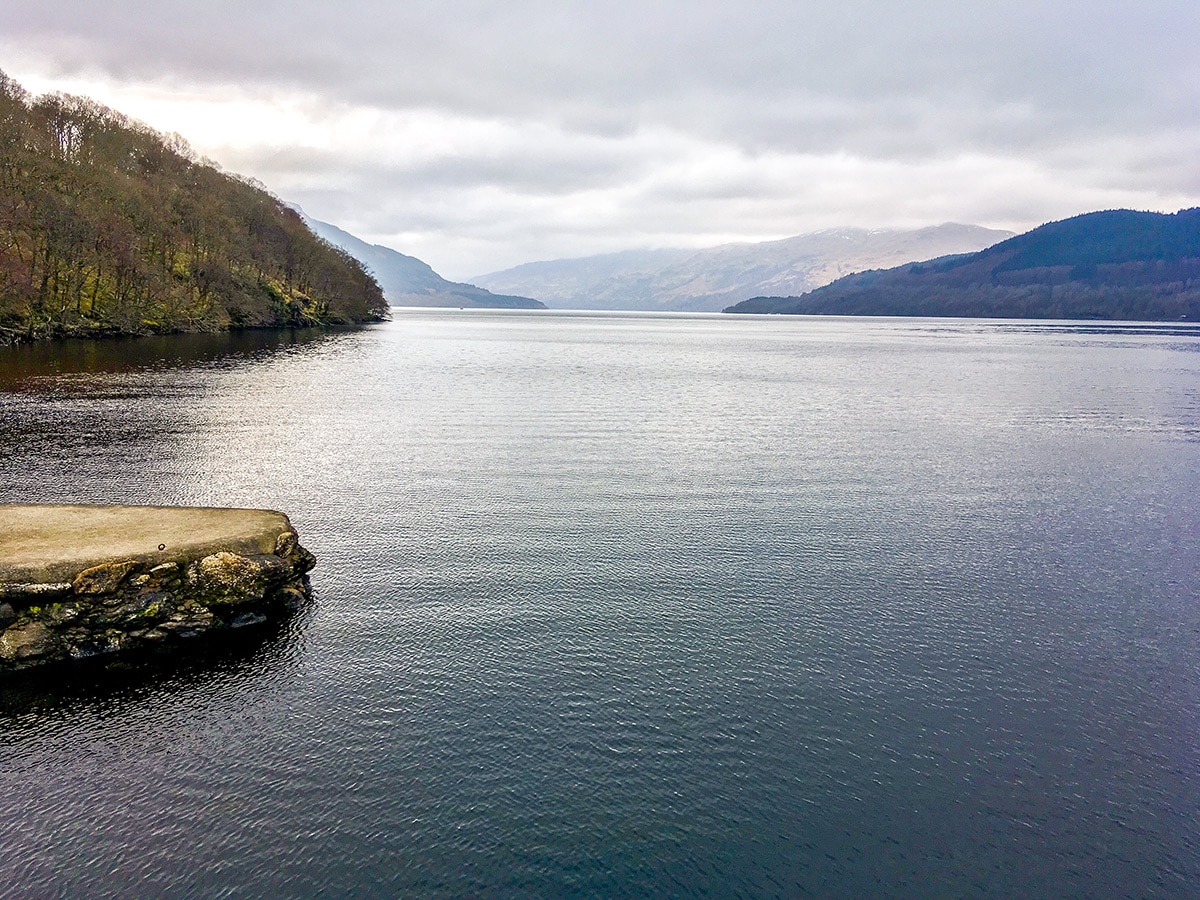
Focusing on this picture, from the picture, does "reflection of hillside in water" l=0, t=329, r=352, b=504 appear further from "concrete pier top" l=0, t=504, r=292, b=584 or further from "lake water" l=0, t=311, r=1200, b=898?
"concrete pier top" l=0, t=504, r=292, b=584

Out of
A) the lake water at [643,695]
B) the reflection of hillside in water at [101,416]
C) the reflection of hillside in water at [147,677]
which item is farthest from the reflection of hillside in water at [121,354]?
the reflection of hillside in water at [147,677]

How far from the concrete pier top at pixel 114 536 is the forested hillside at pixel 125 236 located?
263 feet

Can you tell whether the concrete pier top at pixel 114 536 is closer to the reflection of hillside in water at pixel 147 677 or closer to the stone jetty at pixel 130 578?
the stone jetty at pixel 130 578

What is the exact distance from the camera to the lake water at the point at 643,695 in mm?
11727

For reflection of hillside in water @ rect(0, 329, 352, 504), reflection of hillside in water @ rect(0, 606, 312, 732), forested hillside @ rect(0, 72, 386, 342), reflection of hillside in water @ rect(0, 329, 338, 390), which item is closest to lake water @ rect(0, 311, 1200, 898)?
reflection of hillside in water @ rect(0, 606, 312, 732)

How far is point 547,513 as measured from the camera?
29.0 metres

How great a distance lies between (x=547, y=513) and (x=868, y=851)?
1865cm

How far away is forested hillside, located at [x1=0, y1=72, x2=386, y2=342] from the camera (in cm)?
8769

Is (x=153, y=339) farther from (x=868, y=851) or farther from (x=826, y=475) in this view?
(x=868, y=851)

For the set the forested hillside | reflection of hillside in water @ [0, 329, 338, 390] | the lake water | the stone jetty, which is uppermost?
the forested hillside

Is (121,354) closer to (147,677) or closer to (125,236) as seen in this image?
(125,236)

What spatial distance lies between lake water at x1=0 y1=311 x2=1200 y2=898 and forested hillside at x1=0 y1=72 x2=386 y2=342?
6632 centimetres

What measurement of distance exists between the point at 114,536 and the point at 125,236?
101519 mm

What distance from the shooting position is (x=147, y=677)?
1661 centimetres
